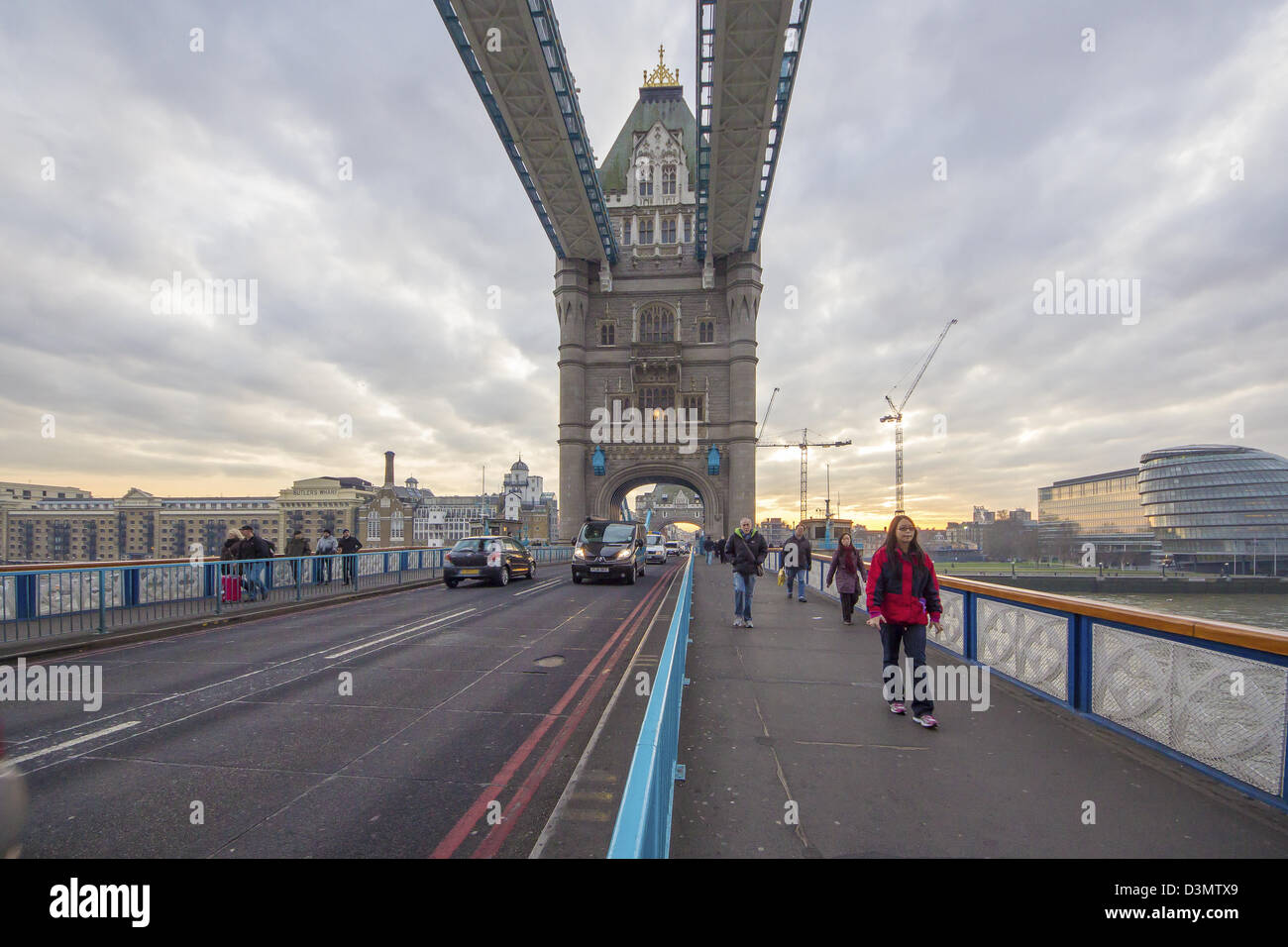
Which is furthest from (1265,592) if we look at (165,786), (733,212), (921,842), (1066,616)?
(165,786)

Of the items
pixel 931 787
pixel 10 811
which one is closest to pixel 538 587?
pixel 931 787

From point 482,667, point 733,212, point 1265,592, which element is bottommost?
point 1265,592

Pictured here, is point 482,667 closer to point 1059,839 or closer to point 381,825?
point 381,825

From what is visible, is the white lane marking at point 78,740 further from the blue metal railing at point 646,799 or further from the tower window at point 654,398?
the tower window at point 654,398

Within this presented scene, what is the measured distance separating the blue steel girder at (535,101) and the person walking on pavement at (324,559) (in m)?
24.5

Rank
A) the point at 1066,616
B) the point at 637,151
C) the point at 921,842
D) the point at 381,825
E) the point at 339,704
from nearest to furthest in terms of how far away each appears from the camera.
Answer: the point at 921,842
the point at 381,825
the point at 1066,616
the point at 339,704
the point at 637,151

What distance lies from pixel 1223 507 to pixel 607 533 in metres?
114

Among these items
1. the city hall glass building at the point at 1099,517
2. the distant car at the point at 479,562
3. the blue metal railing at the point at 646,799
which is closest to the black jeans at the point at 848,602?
the blue metal railing at the point at 646,799

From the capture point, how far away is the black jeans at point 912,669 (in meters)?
4.95

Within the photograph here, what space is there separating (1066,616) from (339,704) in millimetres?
7281

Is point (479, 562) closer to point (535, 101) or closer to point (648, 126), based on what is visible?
point (535, 101)

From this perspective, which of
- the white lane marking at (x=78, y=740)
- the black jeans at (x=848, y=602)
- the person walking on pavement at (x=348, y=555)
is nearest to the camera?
the white lane marking at (x=78, y=740)

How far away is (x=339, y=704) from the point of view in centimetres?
560

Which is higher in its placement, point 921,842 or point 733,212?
point 733,212
